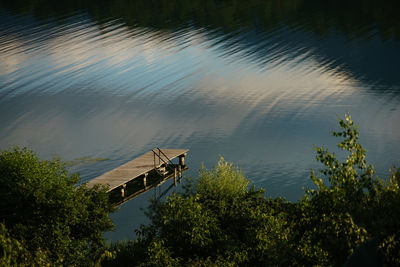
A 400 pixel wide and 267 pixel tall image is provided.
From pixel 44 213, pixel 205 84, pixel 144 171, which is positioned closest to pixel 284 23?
pixel 205 84

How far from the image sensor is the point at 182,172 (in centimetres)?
3894

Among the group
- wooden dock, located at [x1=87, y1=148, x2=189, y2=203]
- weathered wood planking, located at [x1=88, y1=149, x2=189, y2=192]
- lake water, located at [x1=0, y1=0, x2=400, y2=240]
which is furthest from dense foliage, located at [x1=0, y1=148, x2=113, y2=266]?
wooden dock, located at [x1=87, y1=148, x2=189, y2=203]

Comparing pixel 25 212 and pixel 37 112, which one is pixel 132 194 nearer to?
pixel 25 212

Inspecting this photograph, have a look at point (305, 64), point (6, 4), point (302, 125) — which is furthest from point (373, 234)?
point (6, 4)

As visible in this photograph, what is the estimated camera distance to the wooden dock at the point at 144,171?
35094 millimetres

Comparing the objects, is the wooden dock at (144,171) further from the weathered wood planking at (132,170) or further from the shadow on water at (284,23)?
the shadow on water at (284,23)

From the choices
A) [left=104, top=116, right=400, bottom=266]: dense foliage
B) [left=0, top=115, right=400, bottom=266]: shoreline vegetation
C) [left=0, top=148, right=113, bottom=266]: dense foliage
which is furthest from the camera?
[left=0, top=148, right=113, bottom=266]: dense foliage

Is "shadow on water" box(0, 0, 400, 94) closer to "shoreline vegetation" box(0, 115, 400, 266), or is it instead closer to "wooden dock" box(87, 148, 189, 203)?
"wooden dock" box(87, 148, 189, 203)

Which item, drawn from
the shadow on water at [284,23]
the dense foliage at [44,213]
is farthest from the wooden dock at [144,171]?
the shadow on water at [284,23]

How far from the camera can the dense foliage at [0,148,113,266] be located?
22.5m

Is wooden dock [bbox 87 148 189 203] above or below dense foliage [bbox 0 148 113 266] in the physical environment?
below

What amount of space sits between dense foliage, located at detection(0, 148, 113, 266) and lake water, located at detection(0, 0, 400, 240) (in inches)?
246

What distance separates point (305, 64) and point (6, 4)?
61644 mm

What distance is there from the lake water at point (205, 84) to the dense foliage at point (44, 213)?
624 centimetres
